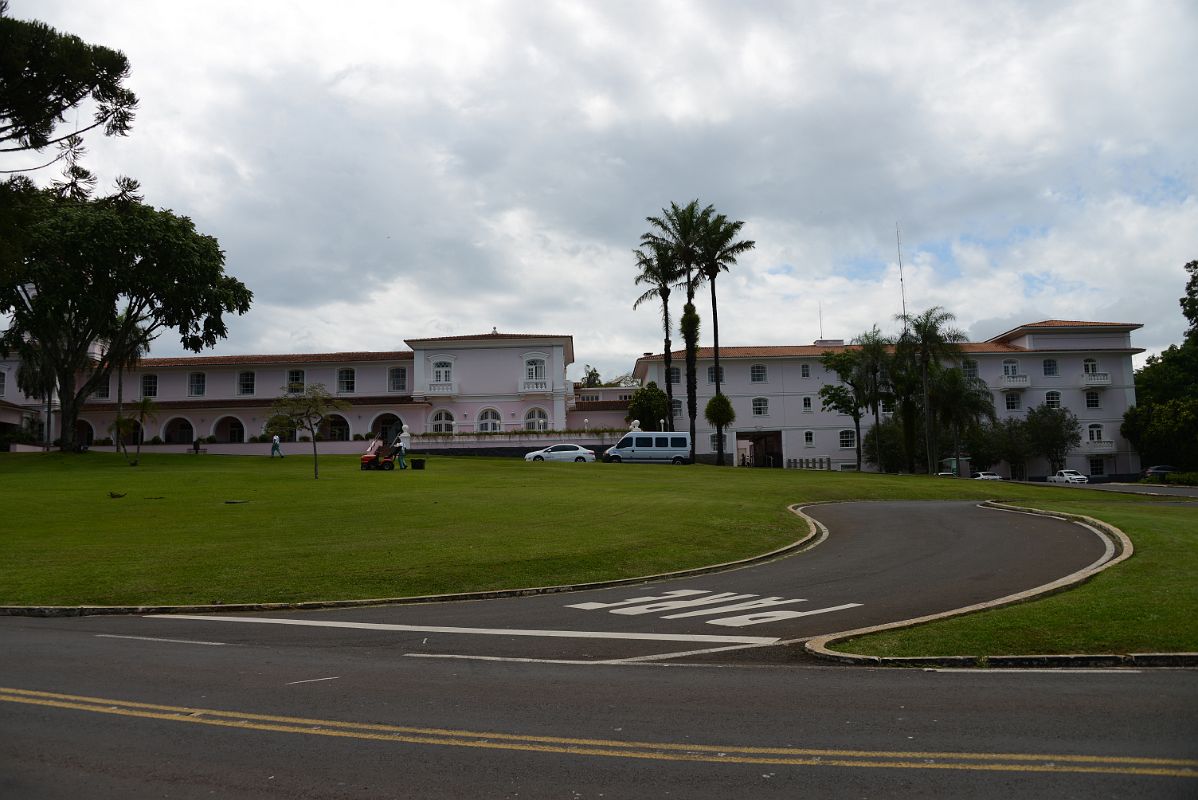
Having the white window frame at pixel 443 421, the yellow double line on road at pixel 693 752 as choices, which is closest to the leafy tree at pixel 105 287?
the white window frame at pixel 443 421

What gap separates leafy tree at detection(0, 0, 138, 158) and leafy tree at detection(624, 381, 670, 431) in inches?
1664

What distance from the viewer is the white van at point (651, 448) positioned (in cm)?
5278

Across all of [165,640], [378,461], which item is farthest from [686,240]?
[165,640]

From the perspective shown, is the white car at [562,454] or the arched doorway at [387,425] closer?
the white car at [562,454]

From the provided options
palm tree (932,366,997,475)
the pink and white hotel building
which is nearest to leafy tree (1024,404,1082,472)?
the pink and white hotel building

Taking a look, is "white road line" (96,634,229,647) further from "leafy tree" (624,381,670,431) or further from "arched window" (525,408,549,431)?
"arched window" (525,408,549,431)

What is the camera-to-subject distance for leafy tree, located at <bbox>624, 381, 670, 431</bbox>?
58.9m

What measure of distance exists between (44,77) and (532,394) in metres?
47.7

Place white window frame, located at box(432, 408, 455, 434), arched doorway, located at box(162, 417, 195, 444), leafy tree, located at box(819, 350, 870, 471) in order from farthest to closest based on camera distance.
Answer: arched doorway, located at box(162, 417, 195, 444), white window frame, located at box(432, 408, 455, 434), leafy tree, located at box(819, 350, 870, 471)

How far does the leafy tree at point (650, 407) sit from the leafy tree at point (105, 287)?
2783 centimetres

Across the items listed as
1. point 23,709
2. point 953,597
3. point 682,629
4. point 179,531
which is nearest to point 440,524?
point 179,531

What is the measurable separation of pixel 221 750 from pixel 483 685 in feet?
8.75

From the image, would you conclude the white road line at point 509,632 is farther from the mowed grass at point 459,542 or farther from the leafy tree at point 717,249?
the leafy tree at point 717,249

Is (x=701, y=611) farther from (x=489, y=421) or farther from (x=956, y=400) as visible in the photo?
(x=489, y=421)
